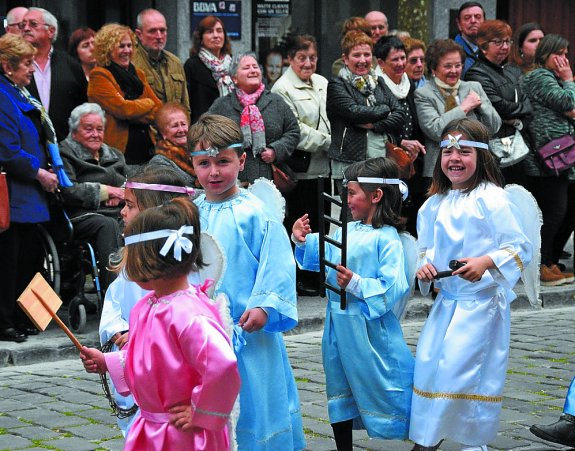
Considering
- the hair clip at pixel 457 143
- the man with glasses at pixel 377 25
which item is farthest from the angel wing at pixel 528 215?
the man with glasses at pixel 377 25

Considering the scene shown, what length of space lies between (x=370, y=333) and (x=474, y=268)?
611 mm

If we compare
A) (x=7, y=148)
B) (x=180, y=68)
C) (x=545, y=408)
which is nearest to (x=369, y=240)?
(x=545, y=408)

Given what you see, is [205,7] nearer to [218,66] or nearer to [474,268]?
[218,66]

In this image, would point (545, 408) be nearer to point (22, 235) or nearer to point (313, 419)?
point (313, 419)

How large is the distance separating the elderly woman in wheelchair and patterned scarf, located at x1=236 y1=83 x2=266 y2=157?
1.16 meters

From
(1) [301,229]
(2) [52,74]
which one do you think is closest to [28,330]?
(2) [52,74]

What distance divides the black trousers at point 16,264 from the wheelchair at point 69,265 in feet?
0.25

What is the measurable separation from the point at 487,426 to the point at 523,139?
20.4ft

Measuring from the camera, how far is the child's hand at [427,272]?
613 cm

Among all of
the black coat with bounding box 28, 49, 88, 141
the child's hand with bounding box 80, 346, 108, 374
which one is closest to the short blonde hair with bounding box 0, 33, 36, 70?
the black coat with bounding box 28, 49, 88, 141

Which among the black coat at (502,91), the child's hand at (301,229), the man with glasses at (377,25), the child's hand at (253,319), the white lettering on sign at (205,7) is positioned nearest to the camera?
the child's hand at (253,319)

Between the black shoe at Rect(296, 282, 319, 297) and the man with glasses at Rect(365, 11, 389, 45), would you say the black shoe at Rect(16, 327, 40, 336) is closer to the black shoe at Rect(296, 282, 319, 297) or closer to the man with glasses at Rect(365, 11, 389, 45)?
the black shoe at Rect(296, 282, 319, 297)

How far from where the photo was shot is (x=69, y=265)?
389 inches

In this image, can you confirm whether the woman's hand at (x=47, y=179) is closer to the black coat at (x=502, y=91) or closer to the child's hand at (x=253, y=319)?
the child's hand at (x=253, y=319)
